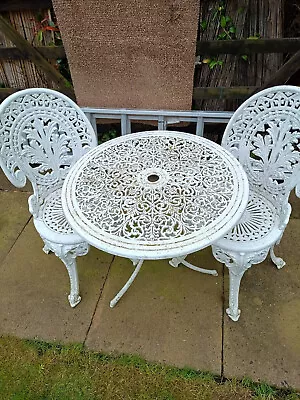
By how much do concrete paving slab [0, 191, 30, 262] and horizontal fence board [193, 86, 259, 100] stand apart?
1.84m

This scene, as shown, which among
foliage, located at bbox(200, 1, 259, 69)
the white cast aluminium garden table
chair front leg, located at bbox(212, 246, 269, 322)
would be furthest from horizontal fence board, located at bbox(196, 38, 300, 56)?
chair front leg, located at bbox(212, 246, 269, 322)

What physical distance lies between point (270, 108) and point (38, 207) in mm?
1565

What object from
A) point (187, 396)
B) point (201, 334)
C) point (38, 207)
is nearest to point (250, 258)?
point (201, 334)

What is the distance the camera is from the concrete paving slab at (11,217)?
275 cm

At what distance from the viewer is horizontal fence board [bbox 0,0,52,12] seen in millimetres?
2832

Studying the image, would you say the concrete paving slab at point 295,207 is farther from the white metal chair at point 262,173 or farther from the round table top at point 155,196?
the round table top at point 155,196

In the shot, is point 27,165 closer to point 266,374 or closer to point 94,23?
point 94,23

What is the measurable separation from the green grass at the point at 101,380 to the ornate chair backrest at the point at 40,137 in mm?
934

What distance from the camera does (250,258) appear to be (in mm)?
1875

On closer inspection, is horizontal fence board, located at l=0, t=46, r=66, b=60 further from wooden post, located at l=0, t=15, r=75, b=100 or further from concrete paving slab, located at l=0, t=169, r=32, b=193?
concrete paving slab, located at l=0, t=169, r=32, b=193

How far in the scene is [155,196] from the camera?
177 cm

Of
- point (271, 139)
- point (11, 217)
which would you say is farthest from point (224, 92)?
point (11, 217)

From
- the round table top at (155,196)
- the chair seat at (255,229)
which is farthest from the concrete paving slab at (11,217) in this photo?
the chair seat at (255,229)

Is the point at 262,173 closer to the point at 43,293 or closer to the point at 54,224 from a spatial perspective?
the point at 54,224
